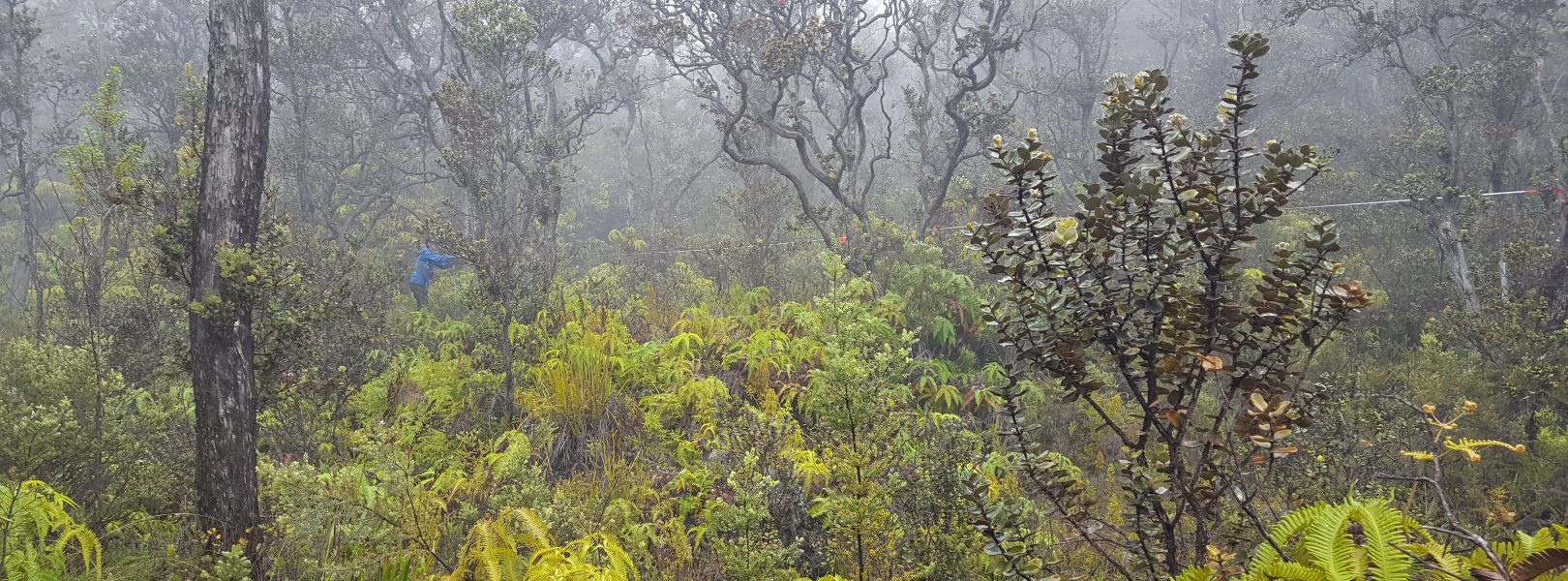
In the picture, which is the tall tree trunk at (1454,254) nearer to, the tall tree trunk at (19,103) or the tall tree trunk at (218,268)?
the tall tree trunk at (218,268)

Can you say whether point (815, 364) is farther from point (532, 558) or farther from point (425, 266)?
point (425, 266)

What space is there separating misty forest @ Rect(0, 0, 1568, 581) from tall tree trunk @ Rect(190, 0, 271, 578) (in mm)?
15

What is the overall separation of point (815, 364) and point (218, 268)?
12.5 ft

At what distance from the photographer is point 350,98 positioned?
13359 millimetres

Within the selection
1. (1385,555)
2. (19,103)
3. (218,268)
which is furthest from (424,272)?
(1385,555)

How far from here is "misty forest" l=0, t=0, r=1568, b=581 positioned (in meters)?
1.85

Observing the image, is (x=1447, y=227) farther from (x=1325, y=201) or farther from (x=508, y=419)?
(x=508, y=419)

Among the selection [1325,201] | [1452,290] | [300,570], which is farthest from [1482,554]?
[1325,201]

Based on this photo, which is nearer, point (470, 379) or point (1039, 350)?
point (1039, 350)

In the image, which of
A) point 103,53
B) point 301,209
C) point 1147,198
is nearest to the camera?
point 1147,198

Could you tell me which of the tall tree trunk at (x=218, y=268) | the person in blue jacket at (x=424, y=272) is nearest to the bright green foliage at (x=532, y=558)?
the tall tree trunk at (x=218, y=268)

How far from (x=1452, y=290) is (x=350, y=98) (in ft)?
52.5

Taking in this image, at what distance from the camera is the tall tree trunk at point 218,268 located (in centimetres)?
354

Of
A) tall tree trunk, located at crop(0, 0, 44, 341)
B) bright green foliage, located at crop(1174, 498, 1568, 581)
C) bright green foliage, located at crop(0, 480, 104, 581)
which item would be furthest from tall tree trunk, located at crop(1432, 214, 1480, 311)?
tall tree trunk, located at crop(0, 0, 44, 341)
